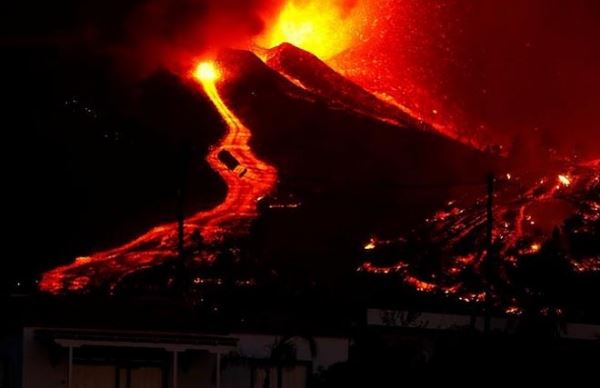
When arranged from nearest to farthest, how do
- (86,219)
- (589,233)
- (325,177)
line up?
(589,233) < (86,219) < (325,177)

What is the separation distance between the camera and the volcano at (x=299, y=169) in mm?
68938

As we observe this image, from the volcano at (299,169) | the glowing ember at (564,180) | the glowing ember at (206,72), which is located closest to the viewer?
the volcano at (299,169)

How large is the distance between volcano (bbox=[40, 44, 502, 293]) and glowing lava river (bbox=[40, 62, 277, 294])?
2.5 inches

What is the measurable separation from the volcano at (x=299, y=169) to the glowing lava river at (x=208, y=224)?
0.06 meters

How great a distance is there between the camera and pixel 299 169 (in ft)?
265

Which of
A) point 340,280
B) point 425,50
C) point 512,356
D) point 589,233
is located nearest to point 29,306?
point 512,356

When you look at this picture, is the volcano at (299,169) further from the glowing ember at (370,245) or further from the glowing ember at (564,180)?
the glowing ember at (564,180)

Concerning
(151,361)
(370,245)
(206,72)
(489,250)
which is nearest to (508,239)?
(370,245)

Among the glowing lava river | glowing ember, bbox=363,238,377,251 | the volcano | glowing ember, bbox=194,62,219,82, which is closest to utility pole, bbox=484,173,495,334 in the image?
glowing ember, bbox=363,238,377,251

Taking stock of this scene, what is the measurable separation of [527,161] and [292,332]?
43220mm

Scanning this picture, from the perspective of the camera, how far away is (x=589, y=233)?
70.4 metres

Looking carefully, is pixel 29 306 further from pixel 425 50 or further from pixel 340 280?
pixel 425 50

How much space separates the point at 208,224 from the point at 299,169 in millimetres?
9386

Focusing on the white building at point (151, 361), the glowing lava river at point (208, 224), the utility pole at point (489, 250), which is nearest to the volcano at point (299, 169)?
the glowing lava river at point (208, 224)
